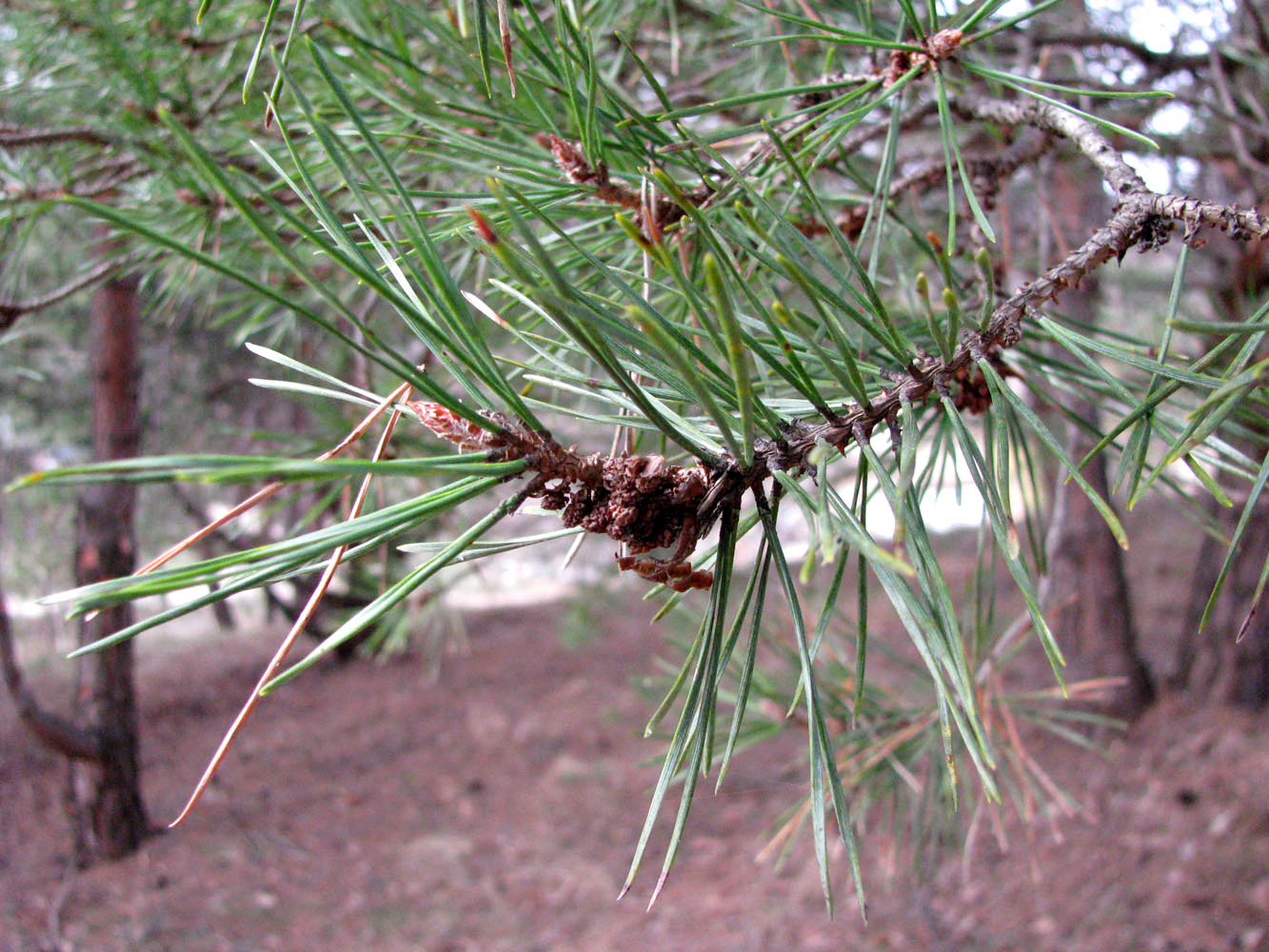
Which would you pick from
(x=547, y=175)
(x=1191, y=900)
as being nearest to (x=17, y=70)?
(x=547, y=175)

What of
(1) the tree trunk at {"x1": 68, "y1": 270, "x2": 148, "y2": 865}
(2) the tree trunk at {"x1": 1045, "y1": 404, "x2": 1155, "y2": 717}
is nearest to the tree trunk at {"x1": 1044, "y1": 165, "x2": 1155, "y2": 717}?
(2) the tree trunk at {"x1": 1045, "y1": 404, "x2": 1155, "y2": 717}

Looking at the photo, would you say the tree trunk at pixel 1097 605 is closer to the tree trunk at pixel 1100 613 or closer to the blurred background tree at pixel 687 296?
the tree trunk at pixel 1100 613

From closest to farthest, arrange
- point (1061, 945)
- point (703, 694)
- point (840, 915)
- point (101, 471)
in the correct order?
1. point (101, 471)
2. point (703, 694)
3. point (1061, 945)
4. point (840, 915)

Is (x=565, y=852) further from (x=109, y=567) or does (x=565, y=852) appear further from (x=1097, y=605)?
(x=1097, y=605)

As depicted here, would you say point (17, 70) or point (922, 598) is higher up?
point (17, 70)

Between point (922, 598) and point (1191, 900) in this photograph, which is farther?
point (1191, 900)

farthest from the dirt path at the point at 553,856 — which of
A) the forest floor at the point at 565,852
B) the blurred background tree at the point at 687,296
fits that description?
the blurred background tree at the point at 687,296

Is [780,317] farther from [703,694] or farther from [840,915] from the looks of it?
[840,915]

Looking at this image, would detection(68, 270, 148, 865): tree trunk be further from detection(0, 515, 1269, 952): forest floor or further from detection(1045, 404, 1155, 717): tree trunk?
detection(1045, 404, 1155, 717): tree trunk
